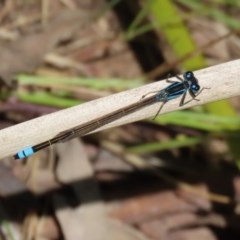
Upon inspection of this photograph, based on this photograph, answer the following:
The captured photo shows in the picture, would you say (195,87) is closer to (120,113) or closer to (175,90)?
(175,90)

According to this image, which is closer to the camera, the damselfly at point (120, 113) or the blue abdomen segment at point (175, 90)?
the damselfly at point (120, 113)

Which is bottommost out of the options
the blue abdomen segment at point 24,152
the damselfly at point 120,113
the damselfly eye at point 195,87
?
the damselfly eye at point 195,87

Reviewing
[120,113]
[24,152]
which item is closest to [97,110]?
[120,113]

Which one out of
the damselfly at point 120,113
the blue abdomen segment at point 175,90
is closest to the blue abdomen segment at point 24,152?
the damselfly at point 120,113

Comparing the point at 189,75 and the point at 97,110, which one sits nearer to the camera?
the point at 97,110

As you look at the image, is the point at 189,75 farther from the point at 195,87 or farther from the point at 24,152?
the point at 24,152

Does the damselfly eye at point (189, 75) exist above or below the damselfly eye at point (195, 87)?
above

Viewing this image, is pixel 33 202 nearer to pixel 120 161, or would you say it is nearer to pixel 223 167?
pixel 120 161

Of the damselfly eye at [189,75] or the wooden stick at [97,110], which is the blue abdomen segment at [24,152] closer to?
the wooden stick at [97,110]

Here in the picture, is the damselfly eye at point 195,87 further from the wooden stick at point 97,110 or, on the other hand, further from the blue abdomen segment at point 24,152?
the blue abdomen segment at point 24,152

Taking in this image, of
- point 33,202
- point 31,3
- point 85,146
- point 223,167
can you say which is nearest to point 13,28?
point 31,3

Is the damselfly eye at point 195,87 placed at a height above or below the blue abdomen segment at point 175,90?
below

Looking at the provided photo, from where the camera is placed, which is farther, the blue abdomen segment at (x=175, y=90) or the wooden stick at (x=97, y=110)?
the blue abdomen segment at (x=175, y=90)

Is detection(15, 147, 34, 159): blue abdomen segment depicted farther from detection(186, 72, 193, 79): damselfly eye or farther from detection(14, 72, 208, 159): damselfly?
detection(186, 72, 193, 79): damselfly eye
